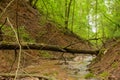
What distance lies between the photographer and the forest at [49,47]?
27.1ft

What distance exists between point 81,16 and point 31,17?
19.5 metres

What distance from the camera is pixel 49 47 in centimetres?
945

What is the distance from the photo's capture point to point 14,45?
798cm

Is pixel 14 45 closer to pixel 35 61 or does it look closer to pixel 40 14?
pixel 35 61

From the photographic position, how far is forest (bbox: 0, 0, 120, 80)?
326 inches

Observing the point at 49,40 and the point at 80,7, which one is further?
the point at 80,7

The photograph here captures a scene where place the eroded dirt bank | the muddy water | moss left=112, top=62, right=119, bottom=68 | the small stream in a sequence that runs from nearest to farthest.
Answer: the eroded dirt bank → moss left=112, top=62, right=119, bottom=68 → the muddy water → the small stream

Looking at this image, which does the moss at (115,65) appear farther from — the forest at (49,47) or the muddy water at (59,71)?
the muddy water at (59,71)

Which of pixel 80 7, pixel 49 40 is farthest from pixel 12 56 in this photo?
pixel 80 7

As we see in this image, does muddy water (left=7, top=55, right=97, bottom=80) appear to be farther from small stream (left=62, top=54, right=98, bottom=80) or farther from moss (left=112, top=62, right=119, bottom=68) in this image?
moss (left=112, top=62, right=119, bottom=68)

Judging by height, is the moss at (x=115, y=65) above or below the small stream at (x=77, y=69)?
above

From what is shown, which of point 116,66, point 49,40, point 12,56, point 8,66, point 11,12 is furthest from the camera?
point 49,40

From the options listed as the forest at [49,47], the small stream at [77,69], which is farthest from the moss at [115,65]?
the small stream at [77,69]

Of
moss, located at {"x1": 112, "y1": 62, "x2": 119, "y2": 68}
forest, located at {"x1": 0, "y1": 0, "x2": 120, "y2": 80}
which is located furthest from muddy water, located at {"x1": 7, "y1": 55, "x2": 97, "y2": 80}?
moss, located at {"x1": 112, "y1": 62, "x2": 119, "y2": 68}
